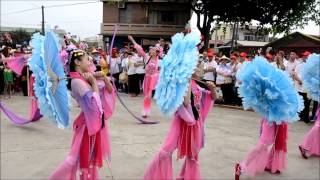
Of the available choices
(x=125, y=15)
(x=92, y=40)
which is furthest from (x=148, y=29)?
(x=92, y=40)

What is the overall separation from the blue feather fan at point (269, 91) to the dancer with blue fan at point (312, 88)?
1.18m

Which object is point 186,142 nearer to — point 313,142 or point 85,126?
point 85,126

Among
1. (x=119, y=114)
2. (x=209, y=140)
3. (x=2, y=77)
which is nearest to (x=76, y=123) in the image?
Answer: (x=209, y=140)

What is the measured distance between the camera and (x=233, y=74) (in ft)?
38.3

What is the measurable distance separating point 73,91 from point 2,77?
934cm

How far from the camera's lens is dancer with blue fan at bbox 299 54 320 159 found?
6102mm

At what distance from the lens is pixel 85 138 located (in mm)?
4254

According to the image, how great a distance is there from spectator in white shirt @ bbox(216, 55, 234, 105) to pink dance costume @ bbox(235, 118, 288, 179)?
6259 mm

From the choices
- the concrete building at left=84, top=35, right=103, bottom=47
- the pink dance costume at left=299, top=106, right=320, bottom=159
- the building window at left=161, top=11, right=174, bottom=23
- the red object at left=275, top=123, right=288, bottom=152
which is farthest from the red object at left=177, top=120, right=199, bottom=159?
the building window at left=161, top=11, right=174, bottom=23

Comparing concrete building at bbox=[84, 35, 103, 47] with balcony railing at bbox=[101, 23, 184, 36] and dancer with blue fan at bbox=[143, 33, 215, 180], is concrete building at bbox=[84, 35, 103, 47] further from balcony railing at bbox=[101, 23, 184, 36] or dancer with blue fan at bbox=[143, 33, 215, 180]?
balcony railing at bbox=[101, 23, 184, 36]

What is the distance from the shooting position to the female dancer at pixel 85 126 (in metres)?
4.11

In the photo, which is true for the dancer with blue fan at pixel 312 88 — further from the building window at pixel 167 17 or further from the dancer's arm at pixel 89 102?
the building window at pixel 167 17

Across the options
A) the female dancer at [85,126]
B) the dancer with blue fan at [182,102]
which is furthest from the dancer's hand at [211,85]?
the female dancer at [85,126]

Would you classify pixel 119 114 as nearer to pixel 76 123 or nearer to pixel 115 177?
pixel 115 177
